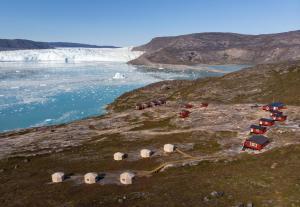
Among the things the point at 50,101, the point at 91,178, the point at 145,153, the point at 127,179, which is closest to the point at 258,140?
the point at 145,153

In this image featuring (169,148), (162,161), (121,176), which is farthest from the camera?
(169,148)

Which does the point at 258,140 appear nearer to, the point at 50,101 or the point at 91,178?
the point at 91,178

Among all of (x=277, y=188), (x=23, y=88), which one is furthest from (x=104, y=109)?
(x=277, y=188)

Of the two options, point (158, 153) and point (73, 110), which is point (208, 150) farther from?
point (73, 110)

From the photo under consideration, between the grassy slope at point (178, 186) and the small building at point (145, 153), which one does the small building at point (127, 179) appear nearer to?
the grassy slope at point (178, 186)

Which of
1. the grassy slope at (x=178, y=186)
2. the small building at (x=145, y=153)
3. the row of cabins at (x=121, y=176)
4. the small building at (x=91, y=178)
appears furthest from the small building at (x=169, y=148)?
the small building at (x=91, y=178)

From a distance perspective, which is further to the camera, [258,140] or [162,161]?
[258,140]

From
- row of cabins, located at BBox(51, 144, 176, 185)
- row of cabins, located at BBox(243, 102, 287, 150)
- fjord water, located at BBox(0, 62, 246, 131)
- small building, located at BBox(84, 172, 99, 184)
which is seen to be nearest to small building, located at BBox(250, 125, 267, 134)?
row of cabins, located at BBox(243, 102, 287, 150)

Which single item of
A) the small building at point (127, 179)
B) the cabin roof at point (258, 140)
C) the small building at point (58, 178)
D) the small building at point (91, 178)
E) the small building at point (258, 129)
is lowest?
the small building at point (58, 178)
